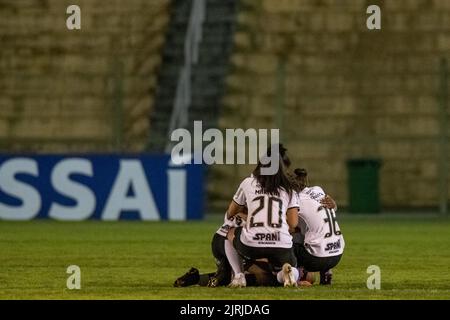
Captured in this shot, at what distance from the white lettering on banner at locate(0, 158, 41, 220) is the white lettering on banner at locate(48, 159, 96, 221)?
333 mm

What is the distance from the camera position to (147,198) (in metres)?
29.0

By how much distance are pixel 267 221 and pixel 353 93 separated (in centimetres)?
1710

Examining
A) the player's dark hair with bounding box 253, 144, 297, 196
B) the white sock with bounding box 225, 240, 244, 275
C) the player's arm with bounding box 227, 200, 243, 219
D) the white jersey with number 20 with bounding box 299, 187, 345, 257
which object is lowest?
the white sock with bounding box 225, 240, 244, 275

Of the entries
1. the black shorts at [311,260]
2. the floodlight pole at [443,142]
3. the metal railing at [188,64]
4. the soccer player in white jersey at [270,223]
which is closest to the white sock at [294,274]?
the soccer player in white jersey at [270,223]

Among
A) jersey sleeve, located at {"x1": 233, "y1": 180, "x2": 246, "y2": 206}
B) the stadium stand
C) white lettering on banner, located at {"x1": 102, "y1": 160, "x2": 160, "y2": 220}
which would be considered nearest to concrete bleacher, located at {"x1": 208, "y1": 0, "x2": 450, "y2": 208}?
the stadium stand

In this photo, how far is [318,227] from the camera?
1641 cm

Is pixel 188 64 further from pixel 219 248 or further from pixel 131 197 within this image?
pixel 219 248

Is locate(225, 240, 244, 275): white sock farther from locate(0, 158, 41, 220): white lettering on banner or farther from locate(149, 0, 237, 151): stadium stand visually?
locate(149, 0, 237, 151): stadium stand

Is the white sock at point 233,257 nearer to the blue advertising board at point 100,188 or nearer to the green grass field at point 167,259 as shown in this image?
the green grass field at point 167,259

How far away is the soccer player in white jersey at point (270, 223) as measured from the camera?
15.9 m

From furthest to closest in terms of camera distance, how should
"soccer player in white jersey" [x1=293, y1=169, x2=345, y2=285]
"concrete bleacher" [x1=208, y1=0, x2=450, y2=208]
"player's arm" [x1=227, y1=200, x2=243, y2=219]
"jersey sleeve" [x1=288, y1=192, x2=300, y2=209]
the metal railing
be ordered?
"concrete bleacher" [x1=208, y1=0, x2=450, y2=208]
the metal railing
"soccer player in white jersey" [x1=293, y1=169, x2=345, y2=285]
"player's arm" [x1=227, y1=200, x2=243, y2=219]
"jersey sleeve" [x1=288, y1=192, x2=300, y2=209]

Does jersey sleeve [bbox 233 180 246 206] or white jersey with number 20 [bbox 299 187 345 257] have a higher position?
jersey sleeve [bbox 233 180 246 206]

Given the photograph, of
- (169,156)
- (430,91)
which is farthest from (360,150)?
(169,156)

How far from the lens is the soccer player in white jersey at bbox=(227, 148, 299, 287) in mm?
15906
